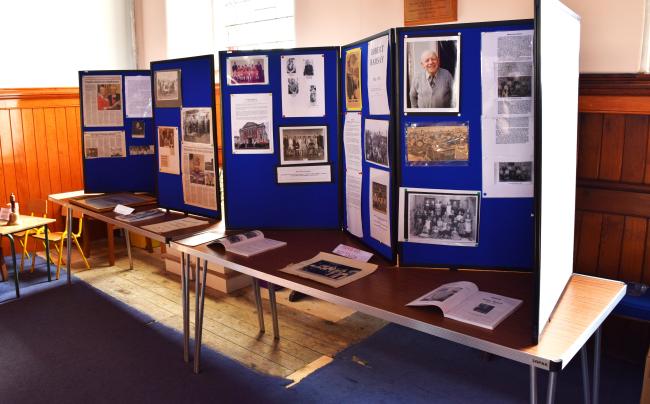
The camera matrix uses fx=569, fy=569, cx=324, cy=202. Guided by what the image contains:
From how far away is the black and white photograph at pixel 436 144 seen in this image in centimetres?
190

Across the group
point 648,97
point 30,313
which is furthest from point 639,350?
point 30,313

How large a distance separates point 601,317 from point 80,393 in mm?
2230

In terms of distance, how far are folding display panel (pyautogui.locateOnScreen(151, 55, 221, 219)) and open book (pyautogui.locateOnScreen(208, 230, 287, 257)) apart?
0.43 metres

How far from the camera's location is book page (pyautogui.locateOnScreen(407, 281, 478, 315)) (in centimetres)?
163

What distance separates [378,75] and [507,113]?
49cm

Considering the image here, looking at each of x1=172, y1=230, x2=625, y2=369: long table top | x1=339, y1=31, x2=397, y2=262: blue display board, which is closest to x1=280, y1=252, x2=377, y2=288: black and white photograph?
x1=172, y1=230, x2=625, y2=369: long table top

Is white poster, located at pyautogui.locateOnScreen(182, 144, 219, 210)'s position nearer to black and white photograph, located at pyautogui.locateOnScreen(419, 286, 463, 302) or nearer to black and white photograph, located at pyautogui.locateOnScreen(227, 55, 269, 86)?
black and white photograph, located at pyautogui.locateOnScreen(227, 55, 269, 86)

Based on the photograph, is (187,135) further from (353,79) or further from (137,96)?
(353,79)

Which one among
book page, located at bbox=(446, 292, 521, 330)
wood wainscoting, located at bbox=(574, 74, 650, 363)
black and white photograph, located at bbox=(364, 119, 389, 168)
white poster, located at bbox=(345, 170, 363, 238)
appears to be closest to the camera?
book page, located at bbox=(446, 292, 521, 330)

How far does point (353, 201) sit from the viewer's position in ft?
7.85

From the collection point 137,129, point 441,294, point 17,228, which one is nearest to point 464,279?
point 441,294

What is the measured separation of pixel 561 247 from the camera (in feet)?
5.33

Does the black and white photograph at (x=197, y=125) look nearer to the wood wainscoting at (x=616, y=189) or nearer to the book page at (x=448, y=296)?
the book page at (x=448, y=296)

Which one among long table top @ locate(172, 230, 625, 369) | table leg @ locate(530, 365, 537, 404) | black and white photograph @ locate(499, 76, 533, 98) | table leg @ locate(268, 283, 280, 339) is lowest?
table leg @ locate(268, 283, 280, 339)
